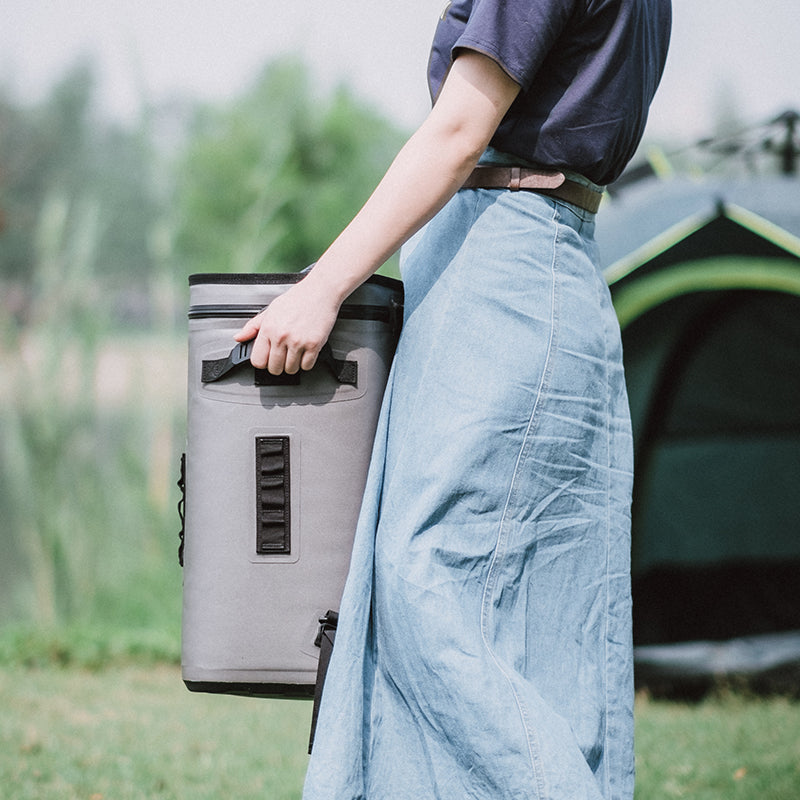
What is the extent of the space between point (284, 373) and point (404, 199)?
0.92 ft

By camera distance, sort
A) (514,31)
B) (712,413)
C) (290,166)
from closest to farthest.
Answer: (514,31)
(712,413)
(290,166)

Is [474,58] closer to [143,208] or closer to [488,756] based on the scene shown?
[488,756]

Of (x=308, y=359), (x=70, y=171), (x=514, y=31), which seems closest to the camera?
(x=514, y=31)

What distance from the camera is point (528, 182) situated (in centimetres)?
127

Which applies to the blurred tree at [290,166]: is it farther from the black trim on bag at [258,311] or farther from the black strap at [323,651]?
the black strap at [323,651]

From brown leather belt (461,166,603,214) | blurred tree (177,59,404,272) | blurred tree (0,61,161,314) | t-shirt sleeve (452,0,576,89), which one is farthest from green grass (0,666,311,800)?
blurred tree (0,61,161,314)

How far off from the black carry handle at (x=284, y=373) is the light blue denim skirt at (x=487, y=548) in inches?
2.6

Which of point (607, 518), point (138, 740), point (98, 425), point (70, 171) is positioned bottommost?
point (138, 740)

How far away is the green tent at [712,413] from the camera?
2934 mm

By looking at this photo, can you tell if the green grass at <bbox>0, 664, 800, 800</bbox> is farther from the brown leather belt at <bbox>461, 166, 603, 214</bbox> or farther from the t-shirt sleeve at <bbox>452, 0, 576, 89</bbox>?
the t-shirt sleeve at <bbox>452, 0, 576, 89</bbox>

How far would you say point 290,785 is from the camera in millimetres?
2201

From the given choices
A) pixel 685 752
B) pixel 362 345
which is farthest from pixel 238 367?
pixel 685 752

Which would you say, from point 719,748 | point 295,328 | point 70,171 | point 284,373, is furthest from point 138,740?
point 70,171

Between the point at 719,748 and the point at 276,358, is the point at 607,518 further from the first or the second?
the point at 719,748
